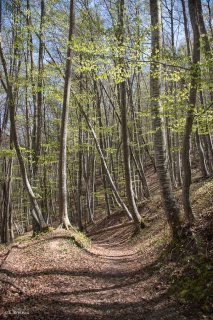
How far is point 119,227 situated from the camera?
16906 millimetres

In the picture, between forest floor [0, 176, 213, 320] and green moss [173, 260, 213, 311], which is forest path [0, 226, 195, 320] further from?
green moss [173, 260, 213, 311]

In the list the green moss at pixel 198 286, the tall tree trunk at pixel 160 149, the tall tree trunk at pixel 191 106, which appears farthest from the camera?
the tall tree trunk at pixel 160 149

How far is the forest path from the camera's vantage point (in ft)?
15.6

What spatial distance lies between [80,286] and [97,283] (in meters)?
0.52

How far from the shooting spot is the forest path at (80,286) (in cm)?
475

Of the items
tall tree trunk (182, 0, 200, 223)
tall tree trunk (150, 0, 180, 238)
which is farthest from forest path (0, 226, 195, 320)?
tall tree trunk (182, 0, 200, 223)

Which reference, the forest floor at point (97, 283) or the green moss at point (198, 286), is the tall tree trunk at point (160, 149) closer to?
the forest floor at point (97, 283)

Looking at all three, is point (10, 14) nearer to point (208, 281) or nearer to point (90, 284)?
point (90, 284)

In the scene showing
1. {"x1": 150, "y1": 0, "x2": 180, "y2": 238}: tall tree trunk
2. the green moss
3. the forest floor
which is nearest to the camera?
the green moss

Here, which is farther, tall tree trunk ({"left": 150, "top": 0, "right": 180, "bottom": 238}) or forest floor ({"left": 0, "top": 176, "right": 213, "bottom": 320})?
tall tree trunk ({"left": 150, "top": 0, "right": 180, "bottom": 238})

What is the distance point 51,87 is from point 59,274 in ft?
27.4

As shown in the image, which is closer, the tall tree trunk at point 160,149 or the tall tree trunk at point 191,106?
the tall tree trunk at point 191,106

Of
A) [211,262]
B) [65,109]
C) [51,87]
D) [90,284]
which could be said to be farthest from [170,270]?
[51,87]

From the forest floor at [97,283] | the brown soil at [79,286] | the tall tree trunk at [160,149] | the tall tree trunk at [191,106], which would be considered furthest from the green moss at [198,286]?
the tall tree trunk at [160,149]
